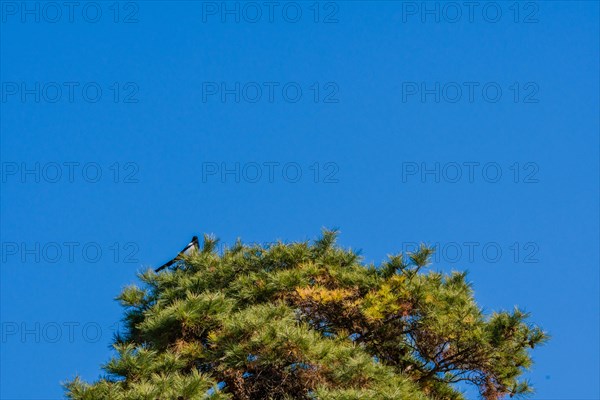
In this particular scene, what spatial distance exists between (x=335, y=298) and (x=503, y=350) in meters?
1.98

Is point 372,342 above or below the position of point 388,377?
above

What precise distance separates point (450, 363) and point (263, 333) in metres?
2.71

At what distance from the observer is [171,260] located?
421 inches

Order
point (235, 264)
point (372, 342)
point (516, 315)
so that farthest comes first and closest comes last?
point (235, 264) → point (372, 342) → point (516, 315)

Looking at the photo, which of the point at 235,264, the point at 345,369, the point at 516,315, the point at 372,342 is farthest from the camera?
the point at 235,264

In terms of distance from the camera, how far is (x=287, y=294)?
363 inches

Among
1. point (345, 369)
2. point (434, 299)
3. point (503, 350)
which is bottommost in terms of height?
point (345, 369)

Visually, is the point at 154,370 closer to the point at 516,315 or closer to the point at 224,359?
the point at 224,359

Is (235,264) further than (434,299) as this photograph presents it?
Yes

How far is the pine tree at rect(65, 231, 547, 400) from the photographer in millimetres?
7723

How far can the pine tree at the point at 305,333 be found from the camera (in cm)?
772

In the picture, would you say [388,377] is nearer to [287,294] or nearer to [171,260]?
[287,294]

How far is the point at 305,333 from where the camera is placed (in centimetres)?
776

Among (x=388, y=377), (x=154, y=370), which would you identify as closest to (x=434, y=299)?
(x=388, y=377)
